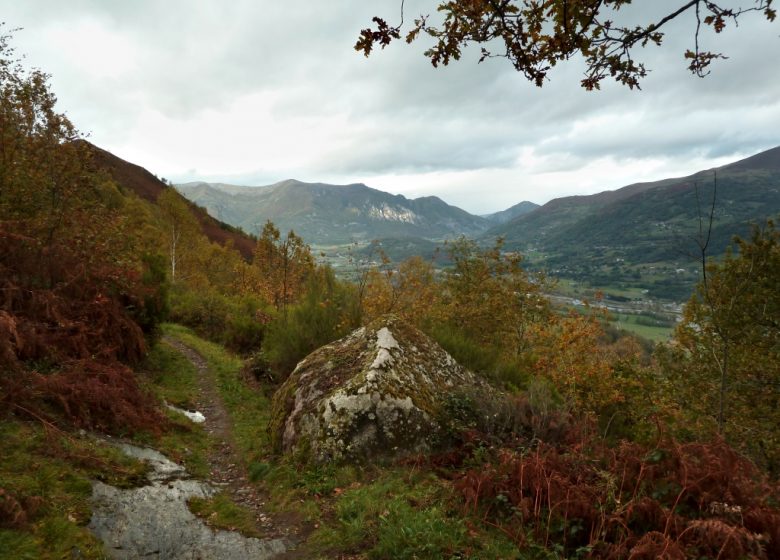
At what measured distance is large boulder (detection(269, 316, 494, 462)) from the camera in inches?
278

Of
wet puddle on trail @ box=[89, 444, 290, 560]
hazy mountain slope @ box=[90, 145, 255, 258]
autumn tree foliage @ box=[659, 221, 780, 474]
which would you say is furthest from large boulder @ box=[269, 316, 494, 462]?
hazy mountain slope @ box=[90, 145, 255, 258]

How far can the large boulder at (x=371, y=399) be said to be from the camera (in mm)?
7051

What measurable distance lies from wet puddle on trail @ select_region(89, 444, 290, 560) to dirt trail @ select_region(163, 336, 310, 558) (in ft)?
1.06

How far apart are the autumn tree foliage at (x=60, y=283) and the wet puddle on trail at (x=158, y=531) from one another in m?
2.08

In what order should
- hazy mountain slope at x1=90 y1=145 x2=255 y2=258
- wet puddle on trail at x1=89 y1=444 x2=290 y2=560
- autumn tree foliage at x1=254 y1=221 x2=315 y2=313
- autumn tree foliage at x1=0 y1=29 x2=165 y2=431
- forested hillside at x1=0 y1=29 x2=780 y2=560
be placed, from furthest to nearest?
hazy mountain slope at x1=90 y1=145 x2=255 y2=258
autumn tree foliage at x1=254 y1=221 x2=315 y2=313
autumn tree foliage at x1=0 y1=29 x2=165 y2=431
wet puddle on trail at x1=89 y1=444 x2=290 y2=560
forested hillside at x1=0 y1=29 x2=780 y2=560

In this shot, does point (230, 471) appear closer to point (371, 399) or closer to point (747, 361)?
point (371, 399)

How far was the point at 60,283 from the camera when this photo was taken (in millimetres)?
9359

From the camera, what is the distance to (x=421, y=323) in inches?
542

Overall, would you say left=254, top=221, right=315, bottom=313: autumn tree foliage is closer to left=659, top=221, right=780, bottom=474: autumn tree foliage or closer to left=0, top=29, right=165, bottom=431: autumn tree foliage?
left=0, top=29, right=165, bottom=431: autumn tree foliage

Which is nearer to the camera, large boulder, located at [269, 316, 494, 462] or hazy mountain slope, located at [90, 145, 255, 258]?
large boulder, located at [269, 316, 494, 462]

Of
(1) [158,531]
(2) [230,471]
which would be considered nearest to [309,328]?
(2) [230,471]

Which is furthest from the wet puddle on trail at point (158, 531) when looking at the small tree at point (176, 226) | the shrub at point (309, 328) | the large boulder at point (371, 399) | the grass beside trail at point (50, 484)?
the small tree at point (176, 226)

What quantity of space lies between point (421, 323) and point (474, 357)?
2.71 m

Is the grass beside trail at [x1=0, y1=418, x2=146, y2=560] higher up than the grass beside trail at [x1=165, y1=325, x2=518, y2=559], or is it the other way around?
the grass beside trail at [x1=0, y1=418, x2=146, y2=560]
